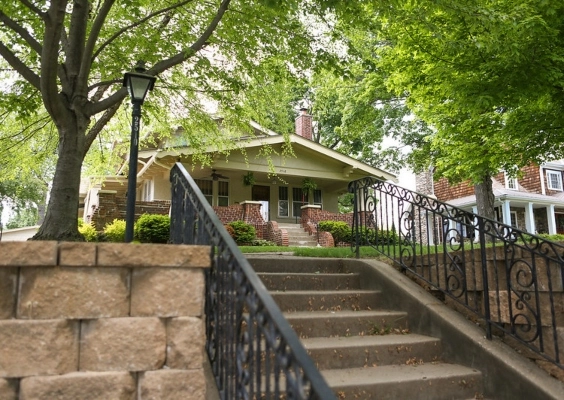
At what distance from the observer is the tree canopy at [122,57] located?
234 inches

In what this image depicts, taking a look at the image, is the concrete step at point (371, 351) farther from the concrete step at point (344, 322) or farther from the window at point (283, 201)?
the window at point (283, 201)

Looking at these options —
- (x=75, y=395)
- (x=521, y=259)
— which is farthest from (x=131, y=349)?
(x=521, y=259)

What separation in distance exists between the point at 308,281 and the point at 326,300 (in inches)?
17.1

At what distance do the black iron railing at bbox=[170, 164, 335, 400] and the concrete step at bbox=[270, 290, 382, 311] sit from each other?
1.35 metres

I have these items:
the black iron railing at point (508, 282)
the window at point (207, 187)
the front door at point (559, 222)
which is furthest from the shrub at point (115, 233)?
the front door at point (559, 222)

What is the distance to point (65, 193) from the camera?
19.6 feet

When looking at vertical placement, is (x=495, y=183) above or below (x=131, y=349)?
above

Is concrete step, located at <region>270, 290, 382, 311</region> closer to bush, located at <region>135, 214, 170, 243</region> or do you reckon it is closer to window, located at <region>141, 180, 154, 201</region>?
bush, located at <region>135, 214, 170, 243</region>

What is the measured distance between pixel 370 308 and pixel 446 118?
7.70m

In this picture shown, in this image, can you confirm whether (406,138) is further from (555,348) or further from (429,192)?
(555,348)

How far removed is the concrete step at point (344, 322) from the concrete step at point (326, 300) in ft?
0.41

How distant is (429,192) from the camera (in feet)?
76.0

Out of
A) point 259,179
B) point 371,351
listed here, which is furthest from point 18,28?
point 259,179

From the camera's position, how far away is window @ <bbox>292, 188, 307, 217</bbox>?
17828mm
